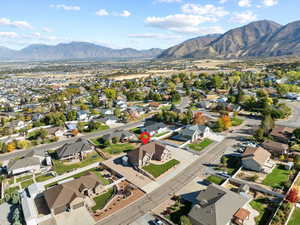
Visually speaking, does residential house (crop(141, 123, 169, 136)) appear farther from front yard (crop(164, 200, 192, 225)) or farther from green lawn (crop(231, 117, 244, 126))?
front yard (crop(164, 200, 192, 225))

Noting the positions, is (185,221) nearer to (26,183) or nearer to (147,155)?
(147,155)

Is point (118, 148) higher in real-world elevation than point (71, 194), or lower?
lower

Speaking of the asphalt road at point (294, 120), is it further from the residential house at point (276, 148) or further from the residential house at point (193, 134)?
the residential house at point (193, 134)

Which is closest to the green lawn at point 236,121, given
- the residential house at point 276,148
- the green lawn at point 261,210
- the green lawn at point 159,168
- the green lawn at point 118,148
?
the residential house at point 276,148

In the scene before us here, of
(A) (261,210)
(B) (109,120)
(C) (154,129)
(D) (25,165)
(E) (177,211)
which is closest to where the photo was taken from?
(A) (261,210)

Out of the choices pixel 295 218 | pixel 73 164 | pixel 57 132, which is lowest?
pixel 73 164

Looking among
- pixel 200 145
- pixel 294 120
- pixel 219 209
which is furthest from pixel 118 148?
pixel 294 120

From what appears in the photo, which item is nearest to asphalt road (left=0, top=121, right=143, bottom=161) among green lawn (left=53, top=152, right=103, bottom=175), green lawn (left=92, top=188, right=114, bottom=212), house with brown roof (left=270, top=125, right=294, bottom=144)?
green lawn (left=53, top=152, right=103, bottom=175)
